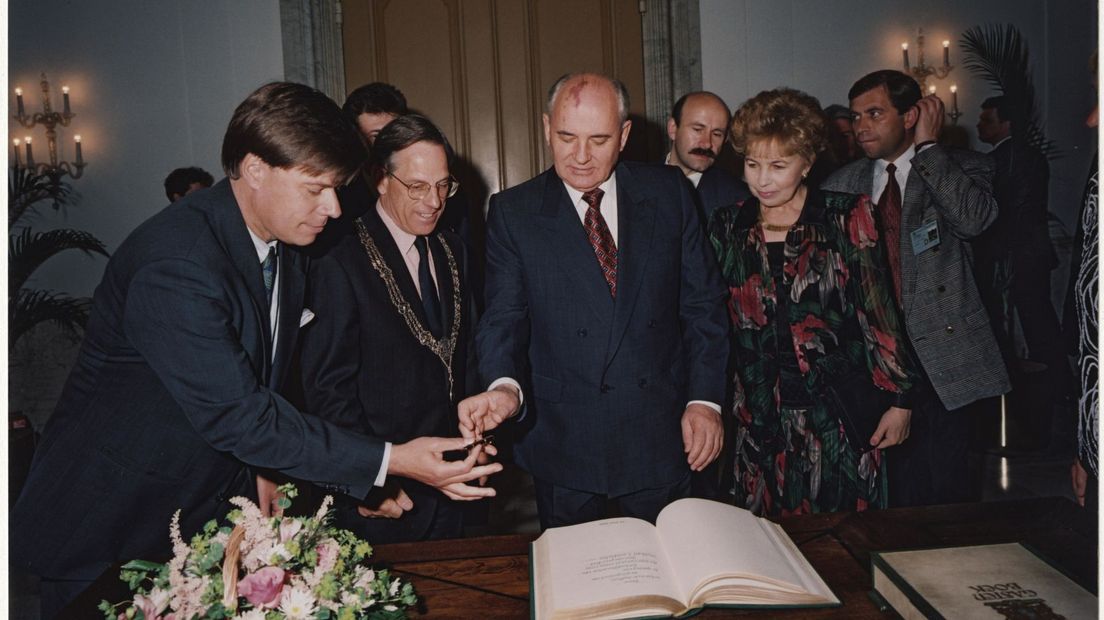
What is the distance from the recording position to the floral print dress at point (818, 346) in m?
2.21

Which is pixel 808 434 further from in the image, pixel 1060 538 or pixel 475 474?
pixel 475 474

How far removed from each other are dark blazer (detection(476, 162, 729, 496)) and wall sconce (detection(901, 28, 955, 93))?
4.25 meters

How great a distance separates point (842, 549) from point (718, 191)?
78.1 inches

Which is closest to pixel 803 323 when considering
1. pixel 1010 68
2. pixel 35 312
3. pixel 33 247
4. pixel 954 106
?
pixel 1010 68

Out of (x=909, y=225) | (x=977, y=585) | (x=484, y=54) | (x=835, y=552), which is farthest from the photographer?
(x=484, y=54)

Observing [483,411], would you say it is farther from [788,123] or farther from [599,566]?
[788,123]

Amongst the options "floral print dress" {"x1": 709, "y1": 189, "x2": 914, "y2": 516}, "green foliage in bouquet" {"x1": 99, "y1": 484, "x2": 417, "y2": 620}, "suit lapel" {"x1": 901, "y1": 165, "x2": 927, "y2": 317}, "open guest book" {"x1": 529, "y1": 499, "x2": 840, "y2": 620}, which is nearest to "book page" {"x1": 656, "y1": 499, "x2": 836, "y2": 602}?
"open guest book" {"x1": 529, "y1": 499, "x2": 840, "y2": 620}

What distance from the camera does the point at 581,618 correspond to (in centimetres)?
117

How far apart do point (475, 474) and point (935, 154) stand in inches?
87.7

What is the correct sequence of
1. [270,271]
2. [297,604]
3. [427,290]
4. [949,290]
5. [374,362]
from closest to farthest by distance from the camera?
[297,604] < [270,271] < [374,362] < [427,290] < [949,290]

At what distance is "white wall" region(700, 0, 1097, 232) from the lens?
5473mm

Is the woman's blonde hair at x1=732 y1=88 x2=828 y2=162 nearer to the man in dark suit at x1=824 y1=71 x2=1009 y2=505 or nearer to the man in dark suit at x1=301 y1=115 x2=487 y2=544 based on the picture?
the man in dark suit at x1=824 y1=71 x2=1009 y2=505

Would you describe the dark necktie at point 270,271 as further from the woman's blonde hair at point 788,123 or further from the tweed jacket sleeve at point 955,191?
the tweed jacket sleeve at point 955,191

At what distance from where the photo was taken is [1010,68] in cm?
532
